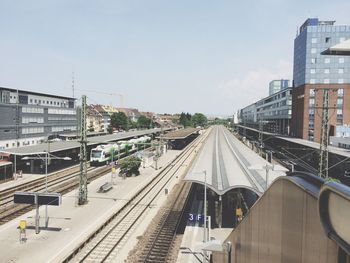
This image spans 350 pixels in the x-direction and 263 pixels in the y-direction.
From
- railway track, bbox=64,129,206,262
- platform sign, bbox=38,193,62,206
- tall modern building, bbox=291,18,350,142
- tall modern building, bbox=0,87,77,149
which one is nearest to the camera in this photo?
railway track, bbox=64,129,206,262

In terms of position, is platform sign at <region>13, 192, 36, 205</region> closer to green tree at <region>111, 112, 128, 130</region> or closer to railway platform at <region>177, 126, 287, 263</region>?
railway platform at <region>177, 126, 287, 263</region>

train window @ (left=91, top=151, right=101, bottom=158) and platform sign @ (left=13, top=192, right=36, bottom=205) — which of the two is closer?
platform sign @ (left=13, top=192, right=36, bottom=205)

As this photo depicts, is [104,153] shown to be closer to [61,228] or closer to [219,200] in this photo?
[61,228]

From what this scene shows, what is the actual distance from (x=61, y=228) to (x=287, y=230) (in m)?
23.4

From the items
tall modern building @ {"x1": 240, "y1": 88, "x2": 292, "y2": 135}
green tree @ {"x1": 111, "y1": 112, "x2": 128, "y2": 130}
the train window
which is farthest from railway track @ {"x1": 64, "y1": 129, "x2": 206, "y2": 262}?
green tree @ {"x1": 111, "y1": 112, "x2": 128, "y2": 130}

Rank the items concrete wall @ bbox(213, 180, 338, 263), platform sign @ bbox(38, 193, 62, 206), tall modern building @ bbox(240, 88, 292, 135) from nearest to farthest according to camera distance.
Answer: concrete wall @ bbox(213, 180, 338, 263) → platform sign @ bbox(38, 193, 62, 206) → tall modern building @ bbox(240, 88, 292, 135)

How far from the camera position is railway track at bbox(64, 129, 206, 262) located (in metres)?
22.4

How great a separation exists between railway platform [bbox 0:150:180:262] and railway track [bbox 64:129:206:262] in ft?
1.97

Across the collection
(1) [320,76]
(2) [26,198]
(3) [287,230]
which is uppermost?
(1) [320,76]

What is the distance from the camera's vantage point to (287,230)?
7.93 m

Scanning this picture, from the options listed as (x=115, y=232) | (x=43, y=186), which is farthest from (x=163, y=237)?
(x=43, y=186)

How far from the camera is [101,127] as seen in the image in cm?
16288

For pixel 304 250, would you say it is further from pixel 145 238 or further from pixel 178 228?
pixel 178 228

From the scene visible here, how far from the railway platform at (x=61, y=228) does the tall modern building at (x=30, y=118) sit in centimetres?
3905
